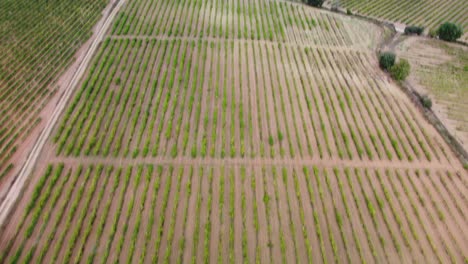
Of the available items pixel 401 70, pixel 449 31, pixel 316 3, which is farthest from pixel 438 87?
pixel 316 3

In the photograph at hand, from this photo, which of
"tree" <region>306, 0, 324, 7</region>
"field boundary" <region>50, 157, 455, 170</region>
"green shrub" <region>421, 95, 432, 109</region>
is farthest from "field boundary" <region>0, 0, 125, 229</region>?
"green shrub" <region>421, 95, 432, 109</region>

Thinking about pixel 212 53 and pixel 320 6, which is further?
pixel 320 6

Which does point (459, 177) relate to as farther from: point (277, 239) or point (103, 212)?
point (103, 212)

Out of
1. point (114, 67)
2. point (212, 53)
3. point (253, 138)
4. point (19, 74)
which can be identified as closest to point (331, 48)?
point (212, 53)

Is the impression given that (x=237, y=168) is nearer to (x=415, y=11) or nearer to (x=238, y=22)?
(x=238, y=22)

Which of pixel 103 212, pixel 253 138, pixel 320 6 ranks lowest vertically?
pixel 103 212

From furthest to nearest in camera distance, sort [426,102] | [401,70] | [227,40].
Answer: [227,40] → [401,70] → [426,102]

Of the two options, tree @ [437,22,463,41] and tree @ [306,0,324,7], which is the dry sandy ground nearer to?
tree @ [437,22,463,41]
